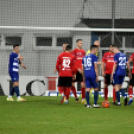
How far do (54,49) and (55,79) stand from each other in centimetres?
185

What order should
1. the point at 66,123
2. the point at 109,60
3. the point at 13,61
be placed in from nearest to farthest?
1. the point at 66,123
2. the point at 109,60
3. the point at 13,61

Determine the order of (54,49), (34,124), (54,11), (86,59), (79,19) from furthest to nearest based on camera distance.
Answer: (54,11) < (79,19) < (54,49) < (86,59) < (34,124)

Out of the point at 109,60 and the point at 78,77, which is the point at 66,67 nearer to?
the point at 78,77

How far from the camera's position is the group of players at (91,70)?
10.3 metres

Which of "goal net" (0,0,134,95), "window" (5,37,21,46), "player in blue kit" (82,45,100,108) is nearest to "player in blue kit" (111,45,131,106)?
"player in blue kit" (82,45,100,108)

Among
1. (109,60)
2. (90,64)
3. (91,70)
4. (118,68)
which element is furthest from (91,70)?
(109,60)

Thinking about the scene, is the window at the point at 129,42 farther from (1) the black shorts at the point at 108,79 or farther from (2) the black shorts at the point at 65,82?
(2) the black shorts at the point at 65,82

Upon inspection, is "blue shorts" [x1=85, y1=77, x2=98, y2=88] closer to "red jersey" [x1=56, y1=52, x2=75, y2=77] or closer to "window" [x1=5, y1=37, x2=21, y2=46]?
"red jersey" [x1=56, y1=52, x2=75, y2=77]

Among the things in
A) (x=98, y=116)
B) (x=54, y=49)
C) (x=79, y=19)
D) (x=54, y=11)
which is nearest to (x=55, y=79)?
(x=54, y=49)

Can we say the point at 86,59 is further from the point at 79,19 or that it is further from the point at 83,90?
the point at 79,19

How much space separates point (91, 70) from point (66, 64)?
4.96 ft

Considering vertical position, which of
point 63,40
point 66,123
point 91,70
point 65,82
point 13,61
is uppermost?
point 63,40

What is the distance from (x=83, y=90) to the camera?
12.2 meters

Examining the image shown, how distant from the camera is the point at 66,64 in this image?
11.6m
